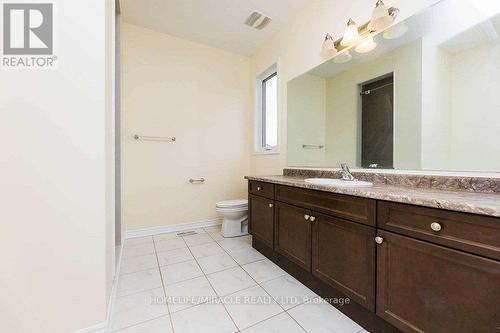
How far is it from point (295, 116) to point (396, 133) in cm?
106

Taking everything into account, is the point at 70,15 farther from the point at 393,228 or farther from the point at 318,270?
the point at 318,270

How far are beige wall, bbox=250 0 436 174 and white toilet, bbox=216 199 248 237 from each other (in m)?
0.59

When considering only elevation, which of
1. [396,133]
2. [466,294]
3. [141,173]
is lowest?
[466,294]

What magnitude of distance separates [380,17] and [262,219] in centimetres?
178

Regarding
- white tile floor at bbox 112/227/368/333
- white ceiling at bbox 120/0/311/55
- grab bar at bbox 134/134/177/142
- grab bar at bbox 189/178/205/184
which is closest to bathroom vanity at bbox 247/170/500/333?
white tile floor at bbox 112/227/368/333

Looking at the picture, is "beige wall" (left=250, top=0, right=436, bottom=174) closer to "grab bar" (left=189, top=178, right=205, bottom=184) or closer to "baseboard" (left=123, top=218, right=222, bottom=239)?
"grab bar" (left=189, top=178, right=205, bottom=184)

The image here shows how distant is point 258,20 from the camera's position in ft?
7.66

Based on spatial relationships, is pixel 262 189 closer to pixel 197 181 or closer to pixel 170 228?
pixel 197 181

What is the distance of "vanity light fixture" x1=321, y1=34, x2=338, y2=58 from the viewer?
5.96 ft

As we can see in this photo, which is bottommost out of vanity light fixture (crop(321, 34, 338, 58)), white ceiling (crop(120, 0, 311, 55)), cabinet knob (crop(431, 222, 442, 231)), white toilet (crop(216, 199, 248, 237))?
white toilet (crop(216, 199, 248, 237))

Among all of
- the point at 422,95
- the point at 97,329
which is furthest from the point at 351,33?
the point at 97,329

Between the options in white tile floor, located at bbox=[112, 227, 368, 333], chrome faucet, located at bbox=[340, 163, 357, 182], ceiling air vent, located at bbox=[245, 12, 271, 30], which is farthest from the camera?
ceiling air vent, located at bbox=[245, 12, 271, 30]

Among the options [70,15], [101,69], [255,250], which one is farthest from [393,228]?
[70,15]

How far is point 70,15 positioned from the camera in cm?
101
